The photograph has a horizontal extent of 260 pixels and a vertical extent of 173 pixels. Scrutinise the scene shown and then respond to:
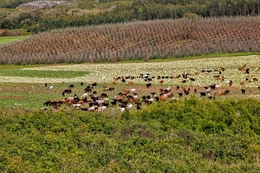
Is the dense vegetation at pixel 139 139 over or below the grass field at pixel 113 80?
over

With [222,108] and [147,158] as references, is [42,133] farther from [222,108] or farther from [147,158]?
[222,108]

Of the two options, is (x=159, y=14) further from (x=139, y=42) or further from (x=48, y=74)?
(x=48, y=74)

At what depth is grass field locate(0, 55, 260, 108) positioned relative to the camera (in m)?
26.2

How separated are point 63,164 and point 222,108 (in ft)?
22.3

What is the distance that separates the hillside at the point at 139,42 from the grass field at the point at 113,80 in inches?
374

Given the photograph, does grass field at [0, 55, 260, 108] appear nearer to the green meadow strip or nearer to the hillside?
the green meadow strip

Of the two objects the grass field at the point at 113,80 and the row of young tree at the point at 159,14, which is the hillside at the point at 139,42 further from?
the row of young tree at the point at 159,14

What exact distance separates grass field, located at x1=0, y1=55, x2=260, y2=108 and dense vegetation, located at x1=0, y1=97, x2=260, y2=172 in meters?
6.57

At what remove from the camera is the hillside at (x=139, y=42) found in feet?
174

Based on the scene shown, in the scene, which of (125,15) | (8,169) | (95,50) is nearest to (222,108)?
(8,169)

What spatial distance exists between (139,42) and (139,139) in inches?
1894

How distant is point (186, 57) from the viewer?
50.8 metres

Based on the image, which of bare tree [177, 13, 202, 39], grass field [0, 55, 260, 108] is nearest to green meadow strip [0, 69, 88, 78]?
grass field [0, 55, 260, 108]

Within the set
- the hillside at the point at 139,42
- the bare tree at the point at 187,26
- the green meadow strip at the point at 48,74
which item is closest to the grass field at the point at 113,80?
the green meadow strip at the point at 48,74
